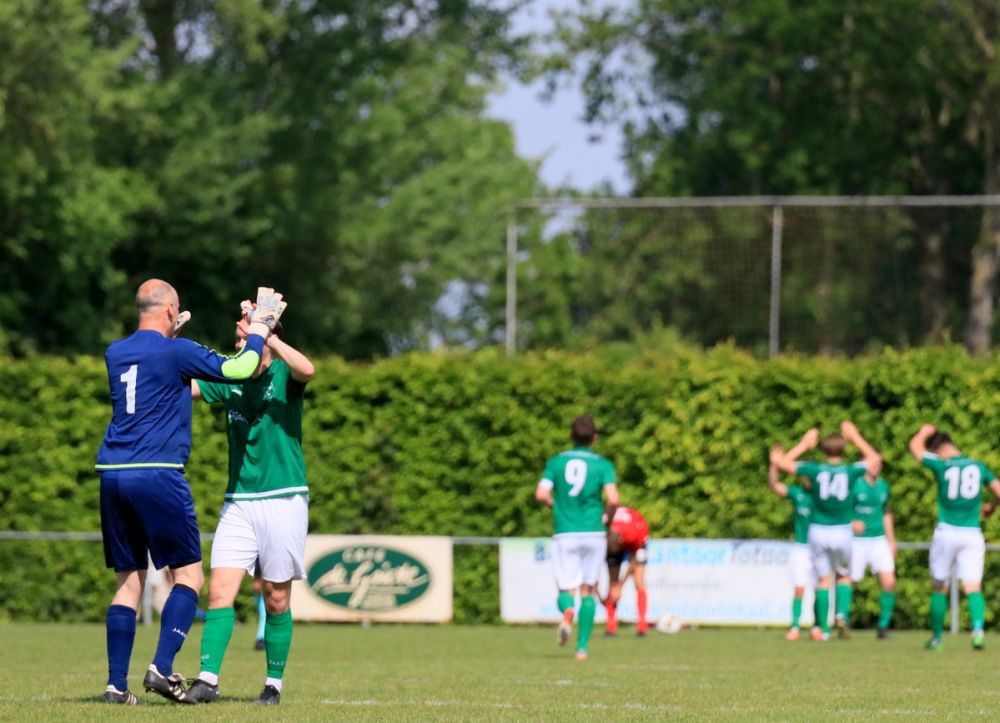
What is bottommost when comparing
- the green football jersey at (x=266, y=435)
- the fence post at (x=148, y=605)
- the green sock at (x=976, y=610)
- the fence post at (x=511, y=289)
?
the fence post at (x=148, y=605)

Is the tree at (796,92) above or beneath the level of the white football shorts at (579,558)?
above

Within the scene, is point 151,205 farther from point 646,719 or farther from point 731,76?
point 646,719

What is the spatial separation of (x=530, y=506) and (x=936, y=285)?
915 cm

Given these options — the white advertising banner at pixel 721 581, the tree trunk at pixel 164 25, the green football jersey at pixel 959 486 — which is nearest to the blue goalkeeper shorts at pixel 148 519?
the green football jersey at pixel 959 486

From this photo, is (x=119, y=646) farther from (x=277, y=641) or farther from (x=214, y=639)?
(x=277, y=641)

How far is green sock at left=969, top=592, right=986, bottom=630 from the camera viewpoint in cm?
1714

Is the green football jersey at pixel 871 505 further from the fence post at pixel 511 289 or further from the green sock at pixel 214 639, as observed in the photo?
the green sock at pixel 214 639

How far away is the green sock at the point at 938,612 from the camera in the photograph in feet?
57.0

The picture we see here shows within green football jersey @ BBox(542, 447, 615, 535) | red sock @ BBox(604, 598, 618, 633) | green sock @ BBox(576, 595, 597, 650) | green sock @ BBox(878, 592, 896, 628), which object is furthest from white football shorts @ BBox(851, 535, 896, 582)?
green sock @ BBox(576, 595, 597, 650)

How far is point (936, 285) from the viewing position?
2912 centimetres

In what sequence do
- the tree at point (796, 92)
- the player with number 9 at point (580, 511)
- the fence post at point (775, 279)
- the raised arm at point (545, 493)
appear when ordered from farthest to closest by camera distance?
the tree at point (796, 92)
the fence post at point (775, 279)
the player with number 9 at point (580, 511)
the raised arm at point (545, 493)

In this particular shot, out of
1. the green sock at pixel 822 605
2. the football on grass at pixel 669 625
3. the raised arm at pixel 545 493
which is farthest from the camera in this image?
the football on grass at pixel 669 625

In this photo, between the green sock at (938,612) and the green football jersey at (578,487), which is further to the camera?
the green sock at (938,612)

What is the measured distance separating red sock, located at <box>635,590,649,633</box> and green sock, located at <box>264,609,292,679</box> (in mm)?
10519
